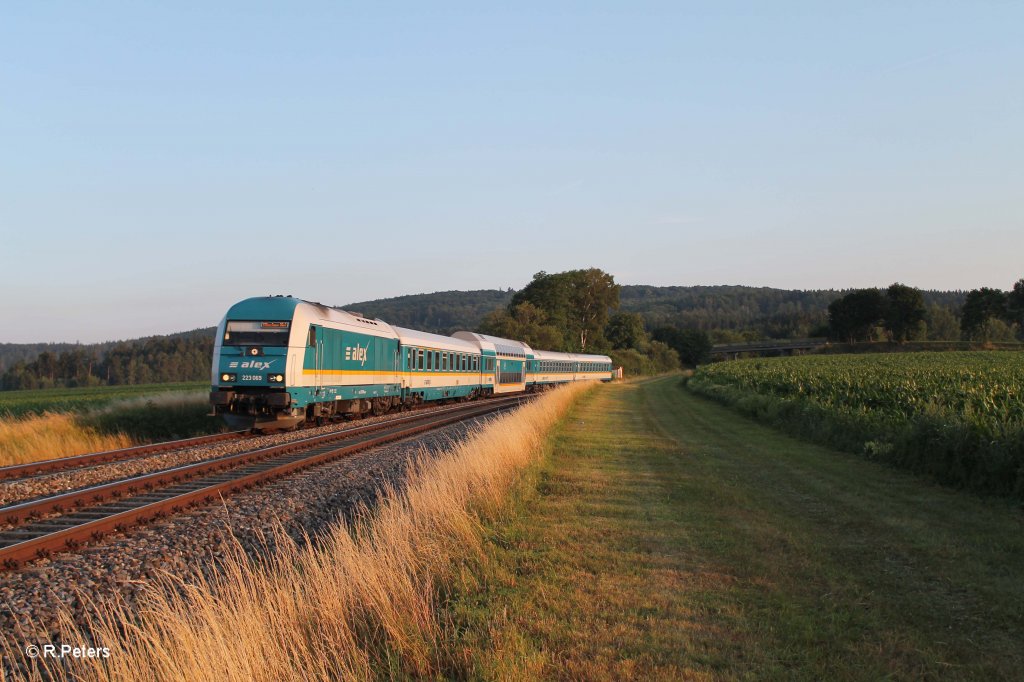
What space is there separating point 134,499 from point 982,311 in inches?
5001

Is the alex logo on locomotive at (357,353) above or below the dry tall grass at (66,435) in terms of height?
above

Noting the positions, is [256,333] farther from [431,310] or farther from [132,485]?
[431,310]

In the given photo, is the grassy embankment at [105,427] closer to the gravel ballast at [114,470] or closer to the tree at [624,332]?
the gravel ballast at [114,470]

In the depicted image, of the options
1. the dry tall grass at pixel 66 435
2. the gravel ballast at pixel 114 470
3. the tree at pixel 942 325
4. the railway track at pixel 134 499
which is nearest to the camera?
the railway track at pixel 134 499

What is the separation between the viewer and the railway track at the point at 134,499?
7656 mm

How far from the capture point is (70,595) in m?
6.14

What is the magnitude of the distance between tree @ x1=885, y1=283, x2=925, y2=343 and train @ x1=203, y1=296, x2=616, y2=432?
101163mm

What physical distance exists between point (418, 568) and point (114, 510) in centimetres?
Answer: 573

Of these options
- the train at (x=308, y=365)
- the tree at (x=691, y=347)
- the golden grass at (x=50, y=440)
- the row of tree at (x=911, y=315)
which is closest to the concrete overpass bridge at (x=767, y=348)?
the tree at (x=691, y=347)

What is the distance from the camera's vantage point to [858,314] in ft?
374

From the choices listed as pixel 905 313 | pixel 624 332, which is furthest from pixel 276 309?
pixel 905 313

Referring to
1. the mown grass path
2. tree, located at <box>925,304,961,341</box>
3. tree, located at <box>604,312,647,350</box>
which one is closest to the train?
the mown grass path

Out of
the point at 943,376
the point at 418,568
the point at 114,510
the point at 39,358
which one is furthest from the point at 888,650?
the point at 39,358

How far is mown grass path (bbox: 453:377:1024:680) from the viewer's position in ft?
15.0
